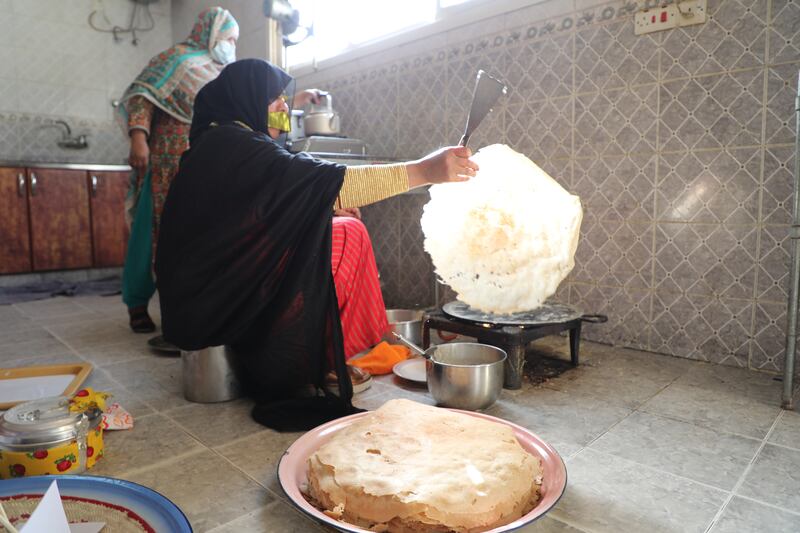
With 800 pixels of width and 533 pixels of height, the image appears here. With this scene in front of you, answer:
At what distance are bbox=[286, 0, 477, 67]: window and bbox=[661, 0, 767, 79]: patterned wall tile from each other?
127 centimetres

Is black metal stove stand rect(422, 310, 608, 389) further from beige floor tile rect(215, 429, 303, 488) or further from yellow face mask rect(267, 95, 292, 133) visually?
yellow face mask rect(267, 95, 292, 133)

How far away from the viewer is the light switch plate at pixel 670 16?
2354 millimetres

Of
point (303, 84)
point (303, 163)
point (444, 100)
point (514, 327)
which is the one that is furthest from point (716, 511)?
point (303, 84)

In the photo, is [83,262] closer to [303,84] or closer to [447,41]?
[303,84]

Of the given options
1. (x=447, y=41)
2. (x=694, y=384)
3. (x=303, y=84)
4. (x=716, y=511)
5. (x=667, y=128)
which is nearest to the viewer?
(x=716, y=511)

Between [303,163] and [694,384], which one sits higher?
[303,163]

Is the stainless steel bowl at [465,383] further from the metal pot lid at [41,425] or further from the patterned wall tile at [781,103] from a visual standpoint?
the patterned wall tile at [781,103]

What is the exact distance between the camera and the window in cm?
360

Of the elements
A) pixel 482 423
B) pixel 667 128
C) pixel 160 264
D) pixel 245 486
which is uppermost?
pixel 667 128

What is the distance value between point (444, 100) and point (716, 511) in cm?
267

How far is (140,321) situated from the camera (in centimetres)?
309

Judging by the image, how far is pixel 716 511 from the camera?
1273 mm

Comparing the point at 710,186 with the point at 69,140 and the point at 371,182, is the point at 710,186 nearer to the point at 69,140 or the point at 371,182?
the point at 371,182

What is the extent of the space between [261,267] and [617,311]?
5.77 feet
